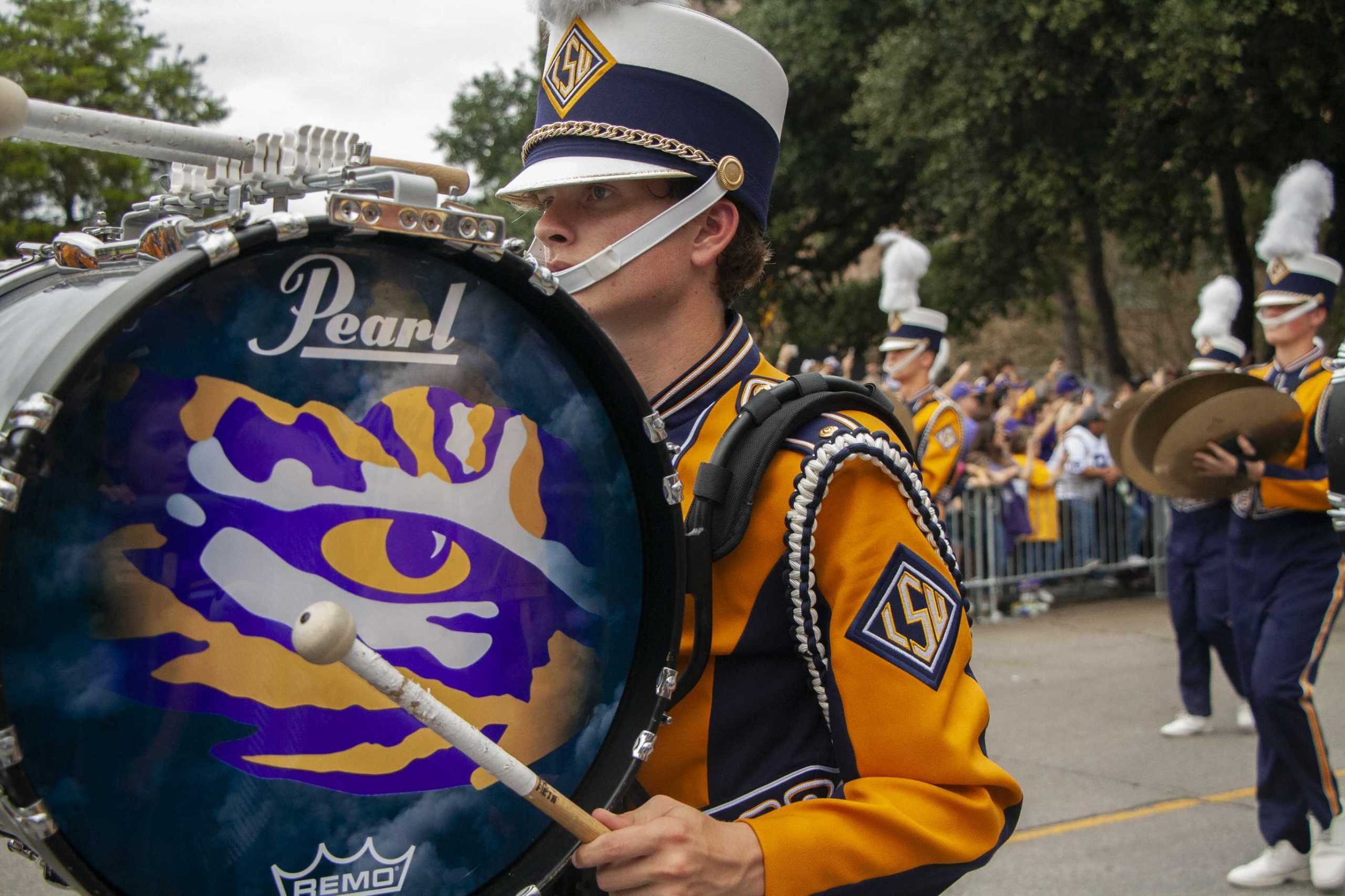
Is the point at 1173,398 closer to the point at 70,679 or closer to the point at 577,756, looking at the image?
the point at 577,756

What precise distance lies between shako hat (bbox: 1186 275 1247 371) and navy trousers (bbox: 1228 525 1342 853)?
2.60 meters

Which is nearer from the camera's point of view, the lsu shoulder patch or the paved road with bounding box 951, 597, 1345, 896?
the lsu shoulder patch

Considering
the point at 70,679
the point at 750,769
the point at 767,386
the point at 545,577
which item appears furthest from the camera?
the point at 767,386

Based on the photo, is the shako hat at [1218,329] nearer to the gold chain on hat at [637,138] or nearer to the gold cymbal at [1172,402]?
the gold cymbal at [1172,402]

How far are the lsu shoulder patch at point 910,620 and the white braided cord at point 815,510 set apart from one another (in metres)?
0.06

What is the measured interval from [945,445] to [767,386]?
5541 mm

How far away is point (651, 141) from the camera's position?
1.77 metres

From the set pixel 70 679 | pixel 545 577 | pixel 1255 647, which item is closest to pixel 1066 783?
pixel 1255 647

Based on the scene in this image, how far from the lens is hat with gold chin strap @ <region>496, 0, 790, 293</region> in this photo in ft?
5.83

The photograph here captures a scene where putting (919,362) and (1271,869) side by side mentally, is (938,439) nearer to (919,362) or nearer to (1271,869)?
(919,362)

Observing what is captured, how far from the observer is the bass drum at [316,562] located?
3.65 feet

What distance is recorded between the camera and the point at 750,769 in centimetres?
168

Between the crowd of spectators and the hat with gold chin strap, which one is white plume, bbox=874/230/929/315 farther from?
the hat with gold chin strap

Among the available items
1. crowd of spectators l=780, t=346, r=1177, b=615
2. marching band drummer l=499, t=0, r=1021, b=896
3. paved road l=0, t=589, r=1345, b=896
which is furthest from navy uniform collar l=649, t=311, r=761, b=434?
crowd of spectators l=780, t=346, r=1177, b=615
